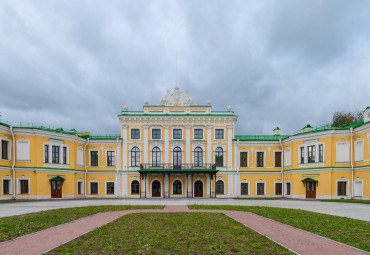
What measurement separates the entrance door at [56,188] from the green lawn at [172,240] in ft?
71.6

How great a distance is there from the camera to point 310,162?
30.1m

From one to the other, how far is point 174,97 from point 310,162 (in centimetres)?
1888

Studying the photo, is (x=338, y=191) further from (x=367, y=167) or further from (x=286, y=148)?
(x=286, y=148)

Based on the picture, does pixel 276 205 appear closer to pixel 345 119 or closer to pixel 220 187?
pixel 220 187

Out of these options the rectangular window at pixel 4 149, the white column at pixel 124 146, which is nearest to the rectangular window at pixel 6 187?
the rectangular window at pixel 4 149

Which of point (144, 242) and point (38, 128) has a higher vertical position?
point (38, 128)

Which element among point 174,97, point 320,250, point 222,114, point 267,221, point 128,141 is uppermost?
point 174,97

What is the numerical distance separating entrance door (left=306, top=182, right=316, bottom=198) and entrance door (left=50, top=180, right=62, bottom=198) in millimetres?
27775

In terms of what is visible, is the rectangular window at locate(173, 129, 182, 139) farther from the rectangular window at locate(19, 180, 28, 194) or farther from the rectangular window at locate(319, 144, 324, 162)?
the rectangular window at locate(19, 180, 28, 194)

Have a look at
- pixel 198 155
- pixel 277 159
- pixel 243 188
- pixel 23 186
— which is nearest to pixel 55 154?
pixel 23 186

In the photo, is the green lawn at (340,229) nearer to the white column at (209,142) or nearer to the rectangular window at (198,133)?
the white column at (209,142)

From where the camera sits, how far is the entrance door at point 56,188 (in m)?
29.8

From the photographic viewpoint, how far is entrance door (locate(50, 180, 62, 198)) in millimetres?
29828

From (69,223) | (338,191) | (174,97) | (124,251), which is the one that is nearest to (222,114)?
(174,97)
